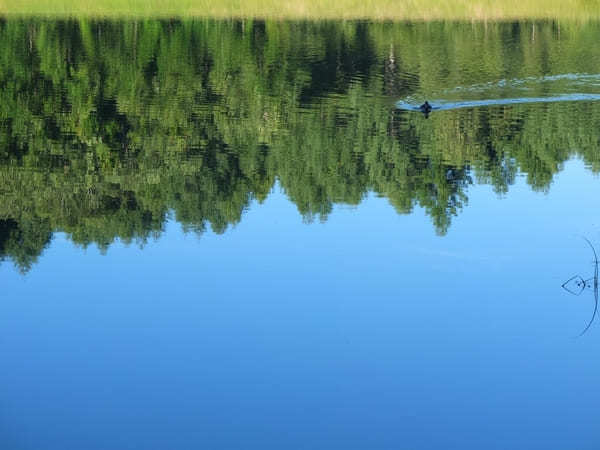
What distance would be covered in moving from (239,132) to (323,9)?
23952 millimetres

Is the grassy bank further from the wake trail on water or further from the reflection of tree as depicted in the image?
the wake trail on water

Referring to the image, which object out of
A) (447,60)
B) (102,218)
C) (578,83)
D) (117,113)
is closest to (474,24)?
(447,60)

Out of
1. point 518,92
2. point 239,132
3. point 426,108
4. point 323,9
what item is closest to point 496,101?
point 518,92

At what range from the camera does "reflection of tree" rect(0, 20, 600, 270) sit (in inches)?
611

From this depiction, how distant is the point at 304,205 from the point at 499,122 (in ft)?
24.9

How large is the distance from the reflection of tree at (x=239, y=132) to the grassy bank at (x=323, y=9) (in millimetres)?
7832

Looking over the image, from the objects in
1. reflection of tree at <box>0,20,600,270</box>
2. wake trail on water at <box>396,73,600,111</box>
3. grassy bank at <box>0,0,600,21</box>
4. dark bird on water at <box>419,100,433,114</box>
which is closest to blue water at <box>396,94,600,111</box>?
wake trail on water at <box>396,73,600,111</box>

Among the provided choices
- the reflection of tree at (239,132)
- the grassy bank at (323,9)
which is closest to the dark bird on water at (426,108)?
the reflection of tree at (239,132)

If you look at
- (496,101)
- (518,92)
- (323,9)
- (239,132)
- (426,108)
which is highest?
(323,9)

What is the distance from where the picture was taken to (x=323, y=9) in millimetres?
42812

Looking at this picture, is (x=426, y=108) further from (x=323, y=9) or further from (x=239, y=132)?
(x=323, y=9)

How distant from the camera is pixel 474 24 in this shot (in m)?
39.2

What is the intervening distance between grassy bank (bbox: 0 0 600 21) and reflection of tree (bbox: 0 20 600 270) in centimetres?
783

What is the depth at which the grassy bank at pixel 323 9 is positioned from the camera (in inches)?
1625
